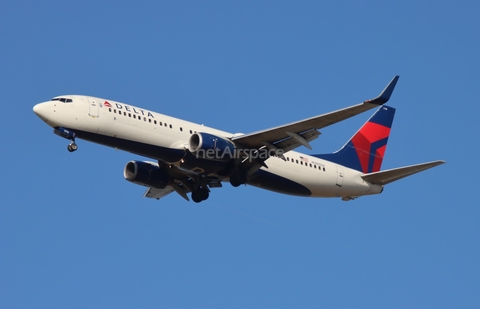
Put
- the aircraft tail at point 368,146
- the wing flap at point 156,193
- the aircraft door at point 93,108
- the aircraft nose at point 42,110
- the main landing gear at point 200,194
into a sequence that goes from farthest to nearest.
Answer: the wing flap at point 156,193
the aircraft tail at point 368,146
the main landing gear at point 200,194
the aircraft door at point 93,108
the aircraft nose at point 42,110

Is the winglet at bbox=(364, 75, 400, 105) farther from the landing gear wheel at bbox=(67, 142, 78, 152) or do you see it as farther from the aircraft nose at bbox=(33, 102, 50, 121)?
the aircraft nose at bbox=(33, 102, 50, 121)

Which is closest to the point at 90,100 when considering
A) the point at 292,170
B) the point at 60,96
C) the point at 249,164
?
the point at 60,96

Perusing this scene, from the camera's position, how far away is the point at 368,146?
54594 mm

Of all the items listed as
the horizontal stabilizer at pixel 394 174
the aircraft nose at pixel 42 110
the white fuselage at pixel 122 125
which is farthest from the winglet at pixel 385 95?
the aircraft nose at pixel 42 110

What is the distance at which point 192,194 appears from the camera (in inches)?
1981

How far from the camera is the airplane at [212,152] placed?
43.6 metres

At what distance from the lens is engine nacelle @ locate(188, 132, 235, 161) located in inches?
1737

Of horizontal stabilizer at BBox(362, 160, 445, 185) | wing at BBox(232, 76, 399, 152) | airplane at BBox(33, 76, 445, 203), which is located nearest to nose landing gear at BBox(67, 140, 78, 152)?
airplane at BBox(33, 76, 445, 203)

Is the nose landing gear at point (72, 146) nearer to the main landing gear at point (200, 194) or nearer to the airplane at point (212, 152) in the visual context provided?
the airplane at point (212, 152)

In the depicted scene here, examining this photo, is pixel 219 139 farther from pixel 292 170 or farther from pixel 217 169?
pixel 292 170

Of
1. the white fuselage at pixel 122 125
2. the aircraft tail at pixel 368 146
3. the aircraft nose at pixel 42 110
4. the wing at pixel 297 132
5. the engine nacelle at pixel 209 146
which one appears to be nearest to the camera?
the wing at pixel 297 132

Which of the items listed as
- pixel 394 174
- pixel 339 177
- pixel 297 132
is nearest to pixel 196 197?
pixel 339 177

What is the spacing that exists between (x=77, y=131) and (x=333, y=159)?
1668cm

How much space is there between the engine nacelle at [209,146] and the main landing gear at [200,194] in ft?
17.6
